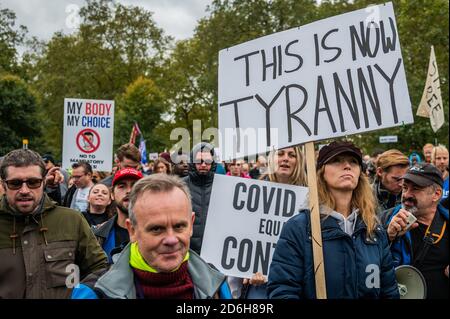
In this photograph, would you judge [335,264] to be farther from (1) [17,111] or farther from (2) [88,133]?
(1) [17,111]

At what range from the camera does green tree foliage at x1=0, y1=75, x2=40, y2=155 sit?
118ft

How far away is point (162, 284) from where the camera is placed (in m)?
2.42

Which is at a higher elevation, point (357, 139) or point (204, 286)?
point (357, 139)

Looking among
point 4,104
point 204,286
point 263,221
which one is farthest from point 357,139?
point 204,286

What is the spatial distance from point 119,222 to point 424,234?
2.19m

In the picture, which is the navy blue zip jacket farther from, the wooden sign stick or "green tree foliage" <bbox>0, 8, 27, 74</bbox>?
"green tree foliage" <bbox>0, 8, 27, 74</bbox>

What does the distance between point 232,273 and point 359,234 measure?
4.58 feet

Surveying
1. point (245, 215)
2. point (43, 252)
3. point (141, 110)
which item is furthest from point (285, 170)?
point (141, 110)

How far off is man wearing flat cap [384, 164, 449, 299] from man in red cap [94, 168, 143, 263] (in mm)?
1897

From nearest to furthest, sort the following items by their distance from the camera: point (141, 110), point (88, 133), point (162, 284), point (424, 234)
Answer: point (162, 284)
point (424, 234)
point (88, 133)
point (141, 110)

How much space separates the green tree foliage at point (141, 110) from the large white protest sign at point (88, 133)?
32.6 m
